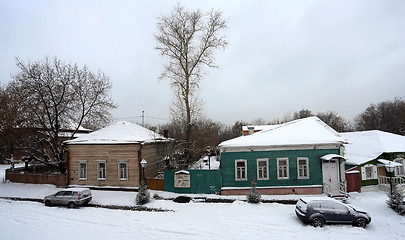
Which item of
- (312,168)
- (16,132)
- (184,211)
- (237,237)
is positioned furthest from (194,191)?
(16,132)

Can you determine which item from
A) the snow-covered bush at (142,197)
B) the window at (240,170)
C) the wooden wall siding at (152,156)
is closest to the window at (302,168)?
the window at (240,170)

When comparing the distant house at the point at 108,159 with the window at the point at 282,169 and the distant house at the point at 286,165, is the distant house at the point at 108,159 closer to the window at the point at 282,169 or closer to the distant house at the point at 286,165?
the distant house at the point at 286,165

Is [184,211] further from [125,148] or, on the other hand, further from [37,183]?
[37,183]

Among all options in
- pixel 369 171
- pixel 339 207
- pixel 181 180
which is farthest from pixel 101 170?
pixel 369 171

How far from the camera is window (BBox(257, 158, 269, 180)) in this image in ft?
59.0

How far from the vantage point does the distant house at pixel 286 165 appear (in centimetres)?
1761

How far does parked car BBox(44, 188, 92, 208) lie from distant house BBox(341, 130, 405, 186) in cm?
2040

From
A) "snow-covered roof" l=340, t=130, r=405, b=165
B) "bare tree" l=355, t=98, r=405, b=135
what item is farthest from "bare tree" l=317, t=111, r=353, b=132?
"snow-covered roof" l=340, t=130, r=405, b=165

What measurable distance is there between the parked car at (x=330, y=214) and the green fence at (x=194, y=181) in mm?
7354

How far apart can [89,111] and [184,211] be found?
17.9 meters

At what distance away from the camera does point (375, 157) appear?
770 inches

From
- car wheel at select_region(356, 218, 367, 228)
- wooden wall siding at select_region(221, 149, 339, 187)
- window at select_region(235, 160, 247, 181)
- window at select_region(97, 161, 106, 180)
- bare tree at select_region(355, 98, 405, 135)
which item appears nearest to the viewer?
car wheel at select_region(356, 218, 367, 228)

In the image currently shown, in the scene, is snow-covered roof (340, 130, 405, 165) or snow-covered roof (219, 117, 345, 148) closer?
snow-covered roof (219, 117, 345, 148)

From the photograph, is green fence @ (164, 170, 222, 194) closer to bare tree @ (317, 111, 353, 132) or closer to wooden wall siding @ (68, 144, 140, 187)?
wooden wall siding @ (68, 144, 140, 187)
